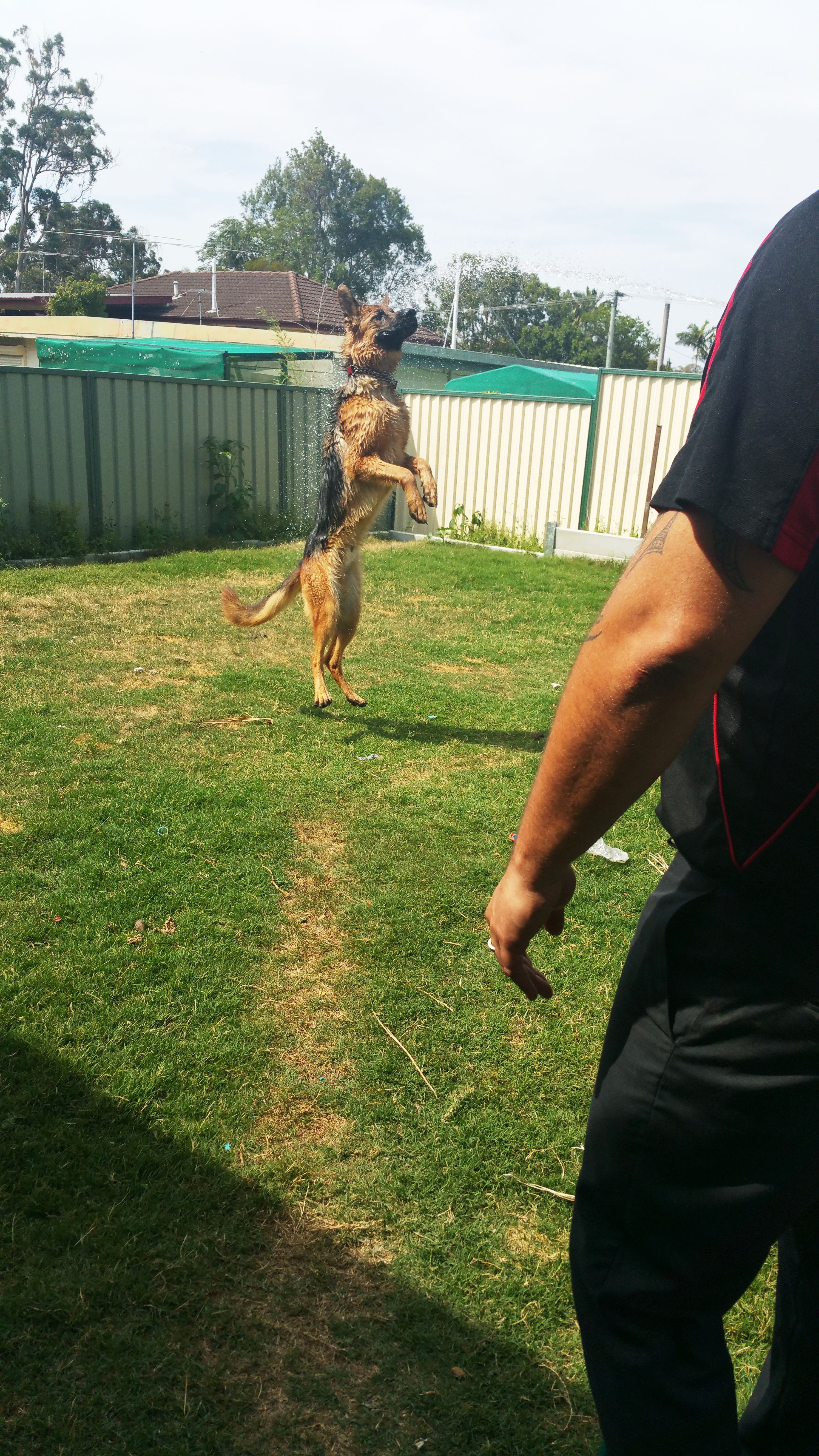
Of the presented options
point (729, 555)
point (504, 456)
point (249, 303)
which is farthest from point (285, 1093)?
point (249, 303)

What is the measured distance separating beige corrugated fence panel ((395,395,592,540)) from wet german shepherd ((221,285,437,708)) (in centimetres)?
635

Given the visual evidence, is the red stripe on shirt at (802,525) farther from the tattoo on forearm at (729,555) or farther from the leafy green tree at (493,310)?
the leafy green tree at (493,310)

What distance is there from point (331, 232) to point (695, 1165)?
69.7m

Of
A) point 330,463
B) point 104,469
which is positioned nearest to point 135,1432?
point 330,463

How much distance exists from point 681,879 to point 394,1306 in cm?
151

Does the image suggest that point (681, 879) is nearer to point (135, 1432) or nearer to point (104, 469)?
point (135, 1432)

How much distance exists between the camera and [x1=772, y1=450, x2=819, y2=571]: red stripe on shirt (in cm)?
99

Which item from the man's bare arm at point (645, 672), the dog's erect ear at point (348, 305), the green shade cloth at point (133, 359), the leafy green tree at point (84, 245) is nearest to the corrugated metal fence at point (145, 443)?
the green shade cloth at point (133, 359)

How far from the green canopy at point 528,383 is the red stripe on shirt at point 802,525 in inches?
622

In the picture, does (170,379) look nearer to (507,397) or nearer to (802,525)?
(507,397)

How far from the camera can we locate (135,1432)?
Answer: 6.22 ft

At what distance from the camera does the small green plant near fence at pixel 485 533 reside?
44.1 ft

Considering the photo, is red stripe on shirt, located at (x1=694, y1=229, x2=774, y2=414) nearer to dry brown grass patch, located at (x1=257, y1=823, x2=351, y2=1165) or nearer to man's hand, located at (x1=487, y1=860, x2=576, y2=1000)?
man's hand, located at (x1=487, y1=860, x2=576, y2=1000)

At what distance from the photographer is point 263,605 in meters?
6.63
